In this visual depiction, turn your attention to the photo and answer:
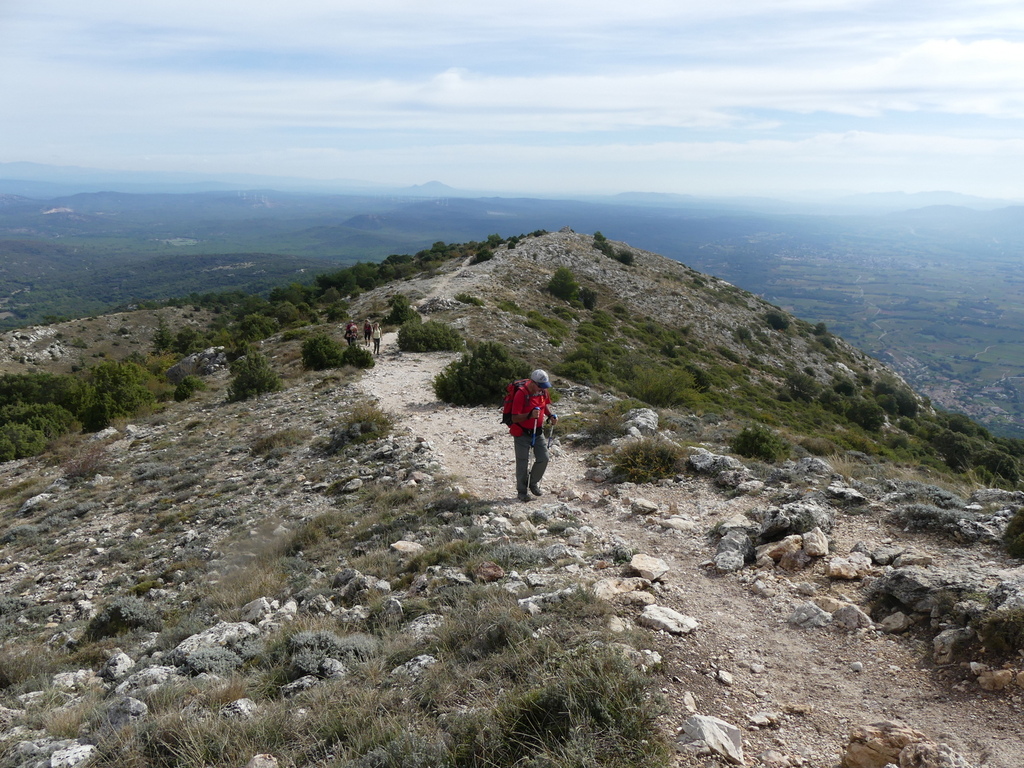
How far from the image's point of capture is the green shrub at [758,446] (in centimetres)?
1106

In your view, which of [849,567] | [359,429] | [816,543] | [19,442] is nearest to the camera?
[849,567]

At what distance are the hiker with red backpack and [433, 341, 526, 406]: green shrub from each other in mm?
7245

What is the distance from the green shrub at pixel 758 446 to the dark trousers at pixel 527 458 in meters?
4.48

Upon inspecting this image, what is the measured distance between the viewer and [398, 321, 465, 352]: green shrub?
2450cm

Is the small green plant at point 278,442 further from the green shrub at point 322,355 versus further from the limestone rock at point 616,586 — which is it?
the limestone rock at point 616,586

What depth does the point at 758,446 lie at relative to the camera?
441 inches

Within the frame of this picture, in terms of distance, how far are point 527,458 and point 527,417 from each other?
0.71 m

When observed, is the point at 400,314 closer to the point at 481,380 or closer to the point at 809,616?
the point at 481,380

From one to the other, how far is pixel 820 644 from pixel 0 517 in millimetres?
17210

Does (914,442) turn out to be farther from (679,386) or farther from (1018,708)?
(1018,708)

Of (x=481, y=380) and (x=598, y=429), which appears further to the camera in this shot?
(x=481, y=380)

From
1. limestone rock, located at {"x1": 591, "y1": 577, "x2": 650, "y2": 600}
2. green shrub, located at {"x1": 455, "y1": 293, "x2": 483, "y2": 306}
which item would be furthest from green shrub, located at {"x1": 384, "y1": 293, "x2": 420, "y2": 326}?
limestone rock, located at {"x1": 591, "y1": 577, "x2": 650, "y2": 600}

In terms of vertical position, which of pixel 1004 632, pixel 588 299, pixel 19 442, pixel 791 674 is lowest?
pixel 19 442

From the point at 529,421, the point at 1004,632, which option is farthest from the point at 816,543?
the point at 529,421
